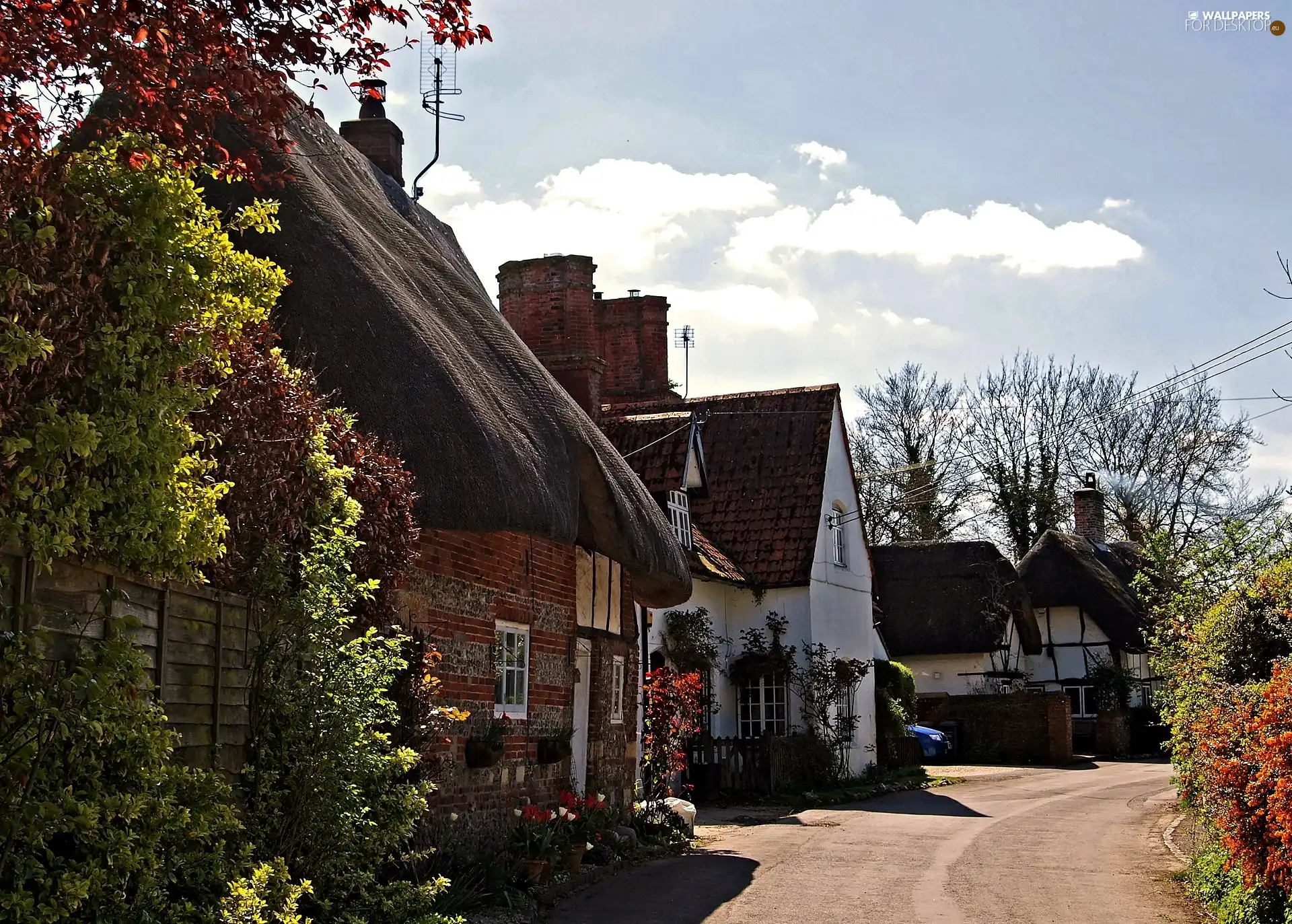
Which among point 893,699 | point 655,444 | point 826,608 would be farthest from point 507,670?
point 893,699

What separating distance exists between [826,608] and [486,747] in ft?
47.1

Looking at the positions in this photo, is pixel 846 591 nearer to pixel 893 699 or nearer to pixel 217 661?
pixel 893 699

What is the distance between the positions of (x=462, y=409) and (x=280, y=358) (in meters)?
2.80

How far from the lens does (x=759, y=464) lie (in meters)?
25.4

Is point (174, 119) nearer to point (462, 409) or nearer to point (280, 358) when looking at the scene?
point (280, 358)

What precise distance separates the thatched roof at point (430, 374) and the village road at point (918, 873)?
2970 millimetres

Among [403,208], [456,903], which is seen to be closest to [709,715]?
[403,208]

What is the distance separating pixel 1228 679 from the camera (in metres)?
11.7

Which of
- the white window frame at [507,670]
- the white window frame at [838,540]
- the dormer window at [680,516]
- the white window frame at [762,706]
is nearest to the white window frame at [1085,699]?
the white window frame at [838,540]

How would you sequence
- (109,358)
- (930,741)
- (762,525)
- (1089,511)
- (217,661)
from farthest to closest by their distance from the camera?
(1089,511) < (930,741) < (762,525) < (217,661) < (109,358)

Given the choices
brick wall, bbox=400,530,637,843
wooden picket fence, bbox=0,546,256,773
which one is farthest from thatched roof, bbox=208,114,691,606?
wooden picket fence, bbox=0,546,256,773

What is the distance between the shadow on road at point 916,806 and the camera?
19.5 m

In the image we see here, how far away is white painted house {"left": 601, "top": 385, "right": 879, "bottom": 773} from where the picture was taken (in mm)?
22609

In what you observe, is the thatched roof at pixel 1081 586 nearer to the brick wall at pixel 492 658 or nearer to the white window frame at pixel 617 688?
the white window frame at pixel 617 688
